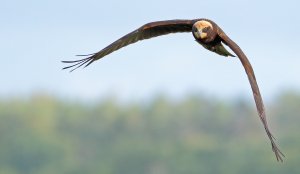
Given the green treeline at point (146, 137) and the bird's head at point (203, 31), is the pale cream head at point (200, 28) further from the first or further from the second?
the green treeline at point (146, 137)

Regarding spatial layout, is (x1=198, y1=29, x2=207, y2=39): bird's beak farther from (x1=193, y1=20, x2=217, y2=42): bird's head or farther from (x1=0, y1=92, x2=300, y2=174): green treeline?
(x1=0, y1=92, x2=300, y2=174): green treeline

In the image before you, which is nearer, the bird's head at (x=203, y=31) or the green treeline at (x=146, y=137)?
the bird's head at (x=203, y=31)

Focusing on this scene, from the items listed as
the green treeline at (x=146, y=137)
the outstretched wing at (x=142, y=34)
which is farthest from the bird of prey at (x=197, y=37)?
the green treeline at (x=146, y=137)

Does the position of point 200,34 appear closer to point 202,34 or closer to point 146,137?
point 202,34

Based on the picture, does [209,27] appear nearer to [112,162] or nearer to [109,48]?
[109,48]

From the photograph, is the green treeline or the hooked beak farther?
the green treeline

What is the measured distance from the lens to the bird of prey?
14969 mm

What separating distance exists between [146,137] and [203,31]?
2839 inches

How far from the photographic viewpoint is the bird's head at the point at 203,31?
1566cm

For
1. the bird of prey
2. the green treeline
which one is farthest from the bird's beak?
the green treeline

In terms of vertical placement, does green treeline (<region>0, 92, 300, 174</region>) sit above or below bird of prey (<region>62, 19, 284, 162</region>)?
below

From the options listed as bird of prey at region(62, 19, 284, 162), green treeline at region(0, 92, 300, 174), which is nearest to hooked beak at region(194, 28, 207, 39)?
bird of prey at region(62, 19, 284, 162)

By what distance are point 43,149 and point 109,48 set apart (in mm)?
66690

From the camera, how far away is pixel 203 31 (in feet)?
51.4
